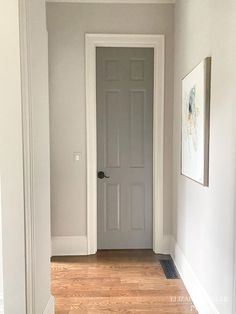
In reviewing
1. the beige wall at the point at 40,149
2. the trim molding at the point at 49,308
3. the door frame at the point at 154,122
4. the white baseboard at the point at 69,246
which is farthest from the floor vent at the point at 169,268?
the beige wall at the point at 40,149

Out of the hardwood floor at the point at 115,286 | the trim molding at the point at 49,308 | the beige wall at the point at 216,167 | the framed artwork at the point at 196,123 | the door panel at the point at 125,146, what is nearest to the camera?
the beige wall at the point at 216,167

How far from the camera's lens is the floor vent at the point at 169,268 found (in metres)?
2.65

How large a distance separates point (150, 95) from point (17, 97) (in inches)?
86.1

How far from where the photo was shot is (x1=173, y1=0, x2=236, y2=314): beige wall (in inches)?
61.5

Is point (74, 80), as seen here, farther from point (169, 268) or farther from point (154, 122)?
point (169, 268)

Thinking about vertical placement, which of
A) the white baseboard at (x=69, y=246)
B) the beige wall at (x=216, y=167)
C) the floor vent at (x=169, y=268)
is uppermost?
the beige wall at (x=216, y=167)

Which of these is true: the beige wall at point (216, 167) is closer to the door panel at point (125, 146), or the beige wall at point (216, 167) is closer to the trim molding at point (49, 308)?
the door panel at point (125, 146)

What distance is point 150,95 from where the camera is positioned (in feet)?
11.1

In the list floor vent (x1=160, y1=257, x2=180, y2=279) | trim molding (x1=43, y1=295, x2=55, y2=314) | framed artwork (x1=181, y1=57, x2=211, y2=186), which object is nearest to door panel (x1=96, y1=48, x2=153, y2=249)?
floor vent (x1=160, y1=257, x2=180, y2=279)

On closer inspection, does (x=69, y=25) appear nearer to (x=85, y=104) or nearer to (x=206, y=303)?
(x=85, y=104)

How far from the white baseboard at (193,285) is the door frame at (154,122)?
0.44 metres

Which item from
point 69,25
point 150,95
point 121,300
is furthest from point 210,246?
point 69,25

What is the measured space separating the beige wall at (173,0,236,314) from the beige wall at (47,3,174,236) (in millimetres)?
630

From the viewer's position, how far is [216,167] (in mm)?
1771
